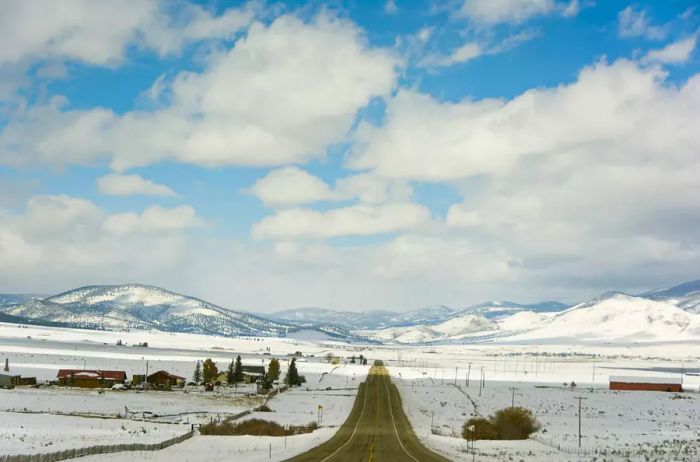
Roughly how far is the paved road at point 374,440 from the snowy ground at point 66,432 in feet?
40.1

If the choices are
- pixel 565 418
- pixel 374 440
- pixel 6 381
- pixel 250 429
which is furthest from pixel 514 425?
pixel 6 381

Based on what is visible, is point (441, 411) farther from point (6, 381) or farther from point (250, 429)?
point (6, 381)

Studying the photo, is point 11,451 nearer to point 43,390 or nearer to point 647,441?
point 647,441

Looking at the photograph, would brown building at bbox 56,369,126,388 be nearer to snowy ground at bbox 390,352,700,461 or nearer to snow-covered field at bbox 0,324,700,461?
snow-covered field at bbox 0,324,700,461

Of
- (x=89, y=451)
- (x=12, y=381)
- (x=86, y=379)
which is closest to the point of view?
(x=89, y=451)

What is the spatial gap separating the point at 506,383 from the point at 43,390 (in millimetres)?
101144

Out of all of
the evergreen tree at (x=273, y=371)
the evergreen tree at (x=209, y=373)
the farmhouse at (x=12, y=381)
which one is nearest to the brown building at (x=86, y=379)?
the farmhouse at (x=12, y=381)

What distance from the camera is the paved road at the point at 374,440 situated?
41.9 meters

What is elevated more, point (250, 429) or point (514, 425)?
point (514, 425)

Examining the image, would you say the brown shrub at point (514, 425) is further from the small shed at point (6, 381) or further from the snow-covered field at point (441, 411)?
the small shed at point (6, 381)

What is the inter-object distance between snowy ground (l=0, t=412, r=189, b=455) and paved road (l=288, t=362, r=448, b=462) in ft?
40.1

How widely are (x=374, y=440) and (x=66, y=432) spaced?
77.3 feet

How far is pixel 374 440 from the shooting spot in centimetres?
5553

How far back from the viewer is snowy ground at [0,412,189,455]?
40.0m
